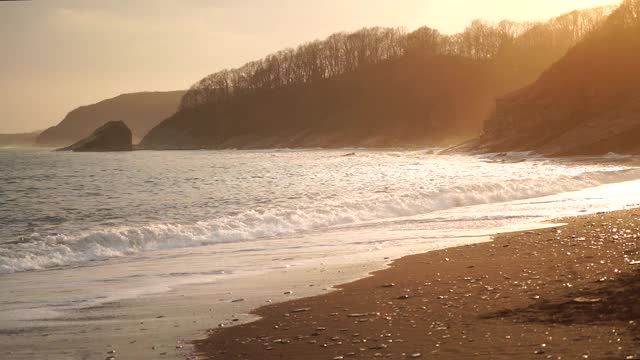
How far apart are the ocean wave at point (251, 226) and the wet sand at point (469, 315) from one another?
23.9 feet

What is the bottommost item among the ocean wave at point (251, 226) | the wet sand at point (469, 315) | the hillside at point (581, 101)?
the wet sand at point (469, 315)

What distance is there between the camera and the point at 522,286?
33.4ft

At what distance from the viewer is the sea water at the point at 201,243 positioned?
961 centimetres

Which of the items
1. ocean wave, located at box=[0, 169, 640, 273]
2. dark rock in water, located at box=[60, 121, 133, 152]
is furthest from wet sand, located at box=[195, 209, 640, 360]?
dark rock in water, located at box=[60, 121, 133, 152]

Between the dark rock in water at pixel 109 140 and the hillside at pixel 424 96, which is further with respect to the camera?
the dark rock in water at pixel 109 140

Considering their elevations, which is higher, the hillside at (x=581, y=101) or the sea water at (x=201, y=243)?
the hillside at (x=581, y=101)

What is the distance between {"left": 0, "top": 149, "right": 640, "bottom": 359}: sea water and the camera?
31.5 feet

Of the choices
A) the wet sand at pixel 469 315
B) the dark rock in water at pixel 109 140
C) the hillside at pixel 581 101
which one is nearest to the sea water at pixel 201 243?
the wet sand at pixel 469 315

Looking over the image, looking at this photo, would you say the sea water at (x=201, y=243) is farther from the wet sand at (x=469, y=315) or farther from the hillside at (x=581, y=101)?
the hillside at (x=581, y=101)

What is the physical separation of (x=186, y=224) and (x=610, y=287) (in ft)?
45.2

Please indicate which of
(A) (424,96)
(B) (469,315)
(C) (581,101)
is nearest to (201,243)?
(B) (469,315)

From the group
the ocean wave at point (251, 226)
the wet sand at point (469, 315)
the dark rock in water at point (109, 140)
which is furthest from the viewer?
the dark rock in water at point (109, 140)

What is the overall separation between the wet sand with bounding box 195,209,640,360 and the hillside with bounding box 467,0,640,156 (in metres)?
60.5

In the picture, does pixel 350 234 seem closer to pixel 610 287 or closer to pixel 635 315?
pixel 610 287
